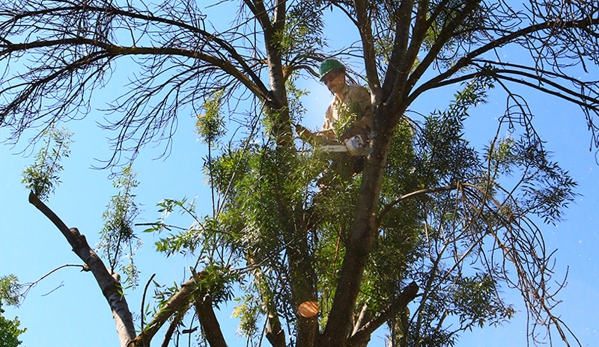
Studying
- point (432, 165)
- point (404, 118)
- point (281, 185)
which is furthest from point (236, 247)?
point (404, 118)

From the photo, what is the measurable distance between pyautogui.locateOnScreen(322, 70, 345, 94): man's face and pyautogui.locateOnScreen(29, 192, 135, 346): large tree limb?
1279mm

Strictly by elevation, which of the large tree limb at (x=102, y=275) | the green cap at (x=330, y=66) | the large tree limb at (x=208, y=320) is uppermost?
the green cap at (x=330, y=66)

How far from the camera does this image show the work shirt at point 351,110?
280cm

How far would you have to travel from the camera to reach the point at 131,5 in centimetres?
288

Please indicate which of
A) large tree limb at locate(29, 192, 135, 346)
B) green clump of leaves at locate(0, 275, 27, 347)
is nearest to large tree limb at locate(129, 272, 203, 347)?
large tree limb at locate(29, 192, 135, 346)

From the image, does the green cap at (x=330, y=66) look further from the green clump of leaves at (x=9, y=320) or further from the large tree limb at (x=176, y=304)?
the green clump of leaves at (x=9, y=320)

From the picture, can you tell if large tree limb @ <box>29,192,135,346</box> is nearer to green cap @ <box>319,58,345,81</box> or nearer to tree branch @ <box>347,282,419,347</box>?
tree branch @ <box>347,282,419,347</box>

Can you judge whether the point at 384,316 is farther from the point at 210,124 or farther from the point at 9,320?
the point at 9,320

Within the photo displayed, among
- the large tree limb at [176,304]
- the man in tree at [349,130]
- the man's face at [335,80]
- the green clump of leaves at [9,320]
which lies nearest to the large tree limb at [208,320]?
the large tree limb at [176,304]

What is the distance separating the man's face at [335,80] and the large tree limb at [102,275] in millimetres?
1279

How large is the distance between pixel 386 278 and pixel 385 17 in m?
1.05

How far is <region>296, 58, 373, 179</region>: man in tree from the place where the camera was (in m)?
2.74

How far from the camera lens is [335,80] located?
10.3ft

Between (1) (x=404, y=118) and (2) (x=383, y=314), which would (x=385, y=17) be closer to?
(1) (x=404, y=118)
